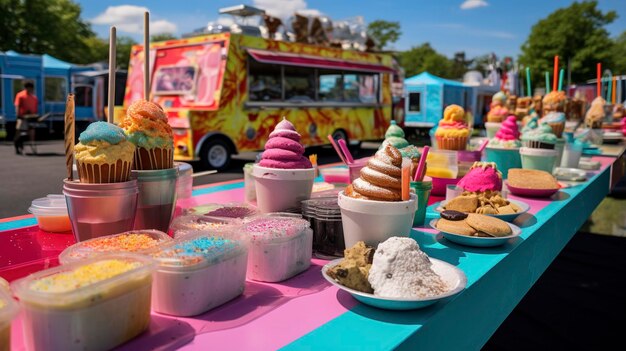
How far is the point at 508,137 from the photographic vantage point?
304 centimetres

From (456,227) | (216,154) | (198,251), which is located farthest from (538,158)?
(216,154)

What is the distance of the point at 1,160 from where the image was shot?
955 centimetres

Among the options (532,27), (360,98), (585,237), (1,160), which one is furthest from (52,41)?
(532,27)

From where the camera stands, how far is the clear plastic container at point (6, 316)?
0.72 meters

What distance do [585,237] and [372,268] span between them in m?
4.64

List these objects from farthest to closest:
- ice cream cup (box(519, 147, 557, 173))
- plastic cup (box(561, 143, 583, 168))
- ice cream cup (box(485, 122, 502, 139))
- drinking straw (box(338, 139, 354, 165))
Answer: ice cream cup (box(485, 122, 502, 139)), plastic cup (box(561, 143, 583, 168)), ice cream cup (box(519, 147, 557, 173)), drinking straw (box(338, 139, 354, 165))

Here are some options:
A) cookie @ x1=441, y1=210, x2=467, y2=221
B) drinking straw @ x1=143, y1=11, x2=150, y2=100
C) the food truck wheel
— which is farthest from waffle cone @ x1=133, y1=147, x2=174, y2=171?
the food truck wheel

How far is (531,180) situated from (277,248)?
172 cm

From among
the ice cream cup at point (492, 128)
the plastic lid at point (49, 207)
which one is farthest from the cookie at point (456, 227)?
the ice cream cup at point (492, 128)

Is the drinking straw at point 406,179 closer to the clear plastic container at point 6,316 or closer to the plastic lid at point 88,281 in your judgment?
the plastic lid at point 88,281

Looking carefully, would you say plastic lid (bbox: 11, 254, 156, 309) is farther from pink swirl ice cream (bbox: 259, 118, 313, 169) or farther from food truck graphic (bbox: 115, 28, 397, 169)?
food truck graphic (bbox: 115, 28, 397, 169)

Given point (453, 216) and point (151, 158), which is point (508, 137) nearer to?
point (453, 216)

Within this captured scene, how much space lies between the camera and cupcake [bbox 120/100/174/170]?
1.33 meters

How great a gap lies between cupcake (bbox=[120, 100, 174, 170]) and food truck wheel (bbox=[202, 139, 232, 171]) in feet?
21.1
